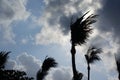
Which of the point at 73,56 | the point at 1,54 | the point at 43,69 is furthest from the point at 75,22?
the point at 43,69

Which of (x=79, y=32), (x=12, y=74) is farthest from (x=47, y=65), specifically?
(x=79, y=32)

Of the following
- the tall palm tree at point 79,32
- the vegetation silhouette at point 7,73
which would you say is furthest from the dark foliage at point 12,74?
the tall palm tree at point 79,32

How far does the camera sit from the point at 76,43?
1970 centimetres

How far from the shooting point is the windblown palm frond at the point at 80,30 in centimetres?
1933

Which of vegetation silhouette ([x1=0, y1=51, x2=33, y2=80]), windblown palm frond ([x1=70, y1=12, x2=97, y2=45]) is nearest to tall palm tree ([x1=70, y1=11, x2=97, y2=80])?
windblown palm frond ([x1=70, y1=12, x2=97, y2=45])

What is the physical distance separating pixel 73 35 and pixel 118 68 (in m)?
17.9

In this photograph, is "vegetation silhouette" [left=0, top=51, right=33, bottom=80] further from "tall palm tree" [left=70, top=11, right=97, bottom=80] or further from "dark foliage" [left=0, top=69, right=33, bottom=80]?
"tall palm tree" [left=70, top=11, right=97, bottom=80]

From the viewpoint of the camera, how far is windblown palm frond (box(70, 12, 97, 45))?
761 inches

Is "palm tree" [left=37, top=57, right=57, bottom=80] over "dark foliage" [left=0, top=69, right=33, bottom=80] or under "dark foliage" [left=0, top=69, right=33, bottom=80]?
over

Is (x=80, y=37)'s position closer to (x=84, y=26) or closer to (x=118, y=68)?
(x=84, y=26)

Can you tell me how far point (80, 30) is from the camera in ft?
63.3

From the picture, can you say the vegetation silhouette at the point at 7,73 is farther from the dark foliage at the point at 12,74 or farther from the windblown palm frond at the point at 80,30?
the windblown palm frond at the point at 80,30

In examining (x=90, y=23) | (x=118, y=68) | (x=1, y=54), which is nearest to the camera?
(x=90, y=23)

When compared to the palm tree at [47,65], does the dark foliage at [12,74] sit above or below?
below
